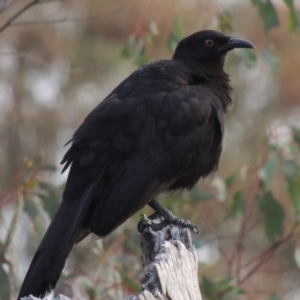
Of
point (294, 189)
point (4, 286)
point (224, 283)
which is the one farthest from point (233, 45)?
point (4, 286)

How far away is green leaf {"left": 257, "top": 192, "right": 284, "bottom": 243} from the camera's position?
695 centimetres

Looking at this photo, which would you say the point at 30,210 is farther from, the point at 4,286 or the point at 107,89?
the point at 107,89

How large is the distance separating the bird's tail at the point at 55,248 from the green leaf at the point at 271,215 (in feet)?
7.22

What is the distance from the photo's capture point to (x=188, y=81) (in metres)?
5.93

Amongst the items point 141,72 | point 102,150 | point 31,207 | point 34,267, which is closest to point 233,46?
point 141,72

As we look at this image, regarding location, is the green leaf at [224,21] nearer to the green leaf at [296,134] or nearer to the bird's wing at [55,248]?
the green leaf at [296,134]

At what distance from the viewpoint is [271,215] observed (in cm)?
704

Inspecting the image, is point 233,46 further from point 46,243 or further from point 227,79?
point 46,243

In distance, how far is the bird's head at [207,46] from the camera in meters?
6.37

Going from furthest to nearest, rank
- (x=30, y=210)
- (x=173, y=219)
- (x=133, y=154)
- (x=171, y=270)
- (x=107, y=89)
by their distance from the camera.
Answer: (x=107, y=89) → (x=30, y=210) → (x=173, y=219) → (x=133, y=154) → (x=171, y=270)

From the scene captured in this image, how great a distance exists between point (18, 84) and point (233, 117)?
3538mm

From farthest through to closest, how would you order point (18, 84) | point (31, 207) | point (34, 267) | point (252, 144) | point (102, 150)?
point (18, 84), point (252, 144), point (31, 207), point (102, 150), point (34, 267)

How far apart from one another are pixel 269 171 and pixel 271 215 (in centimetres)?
39

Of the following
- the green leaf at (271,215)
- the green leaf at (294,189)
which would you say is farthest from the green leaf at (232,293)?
the green leaf at (294,189)
